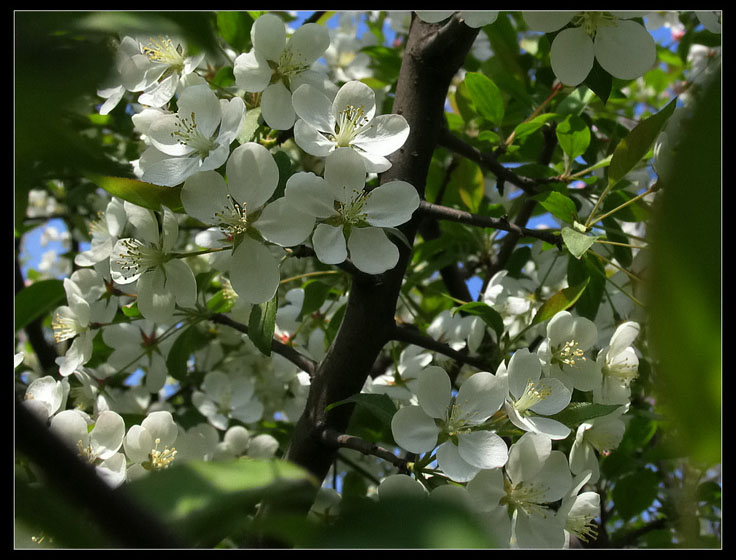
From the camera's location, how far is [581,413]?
0.98m

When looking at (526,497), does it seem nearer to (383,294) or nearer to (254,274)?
(383,294)

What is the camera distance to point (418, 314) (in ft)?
5.33

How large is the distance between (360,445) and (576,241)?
431 mm

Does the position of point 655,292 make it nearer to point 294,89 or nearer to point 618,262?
point 294,89

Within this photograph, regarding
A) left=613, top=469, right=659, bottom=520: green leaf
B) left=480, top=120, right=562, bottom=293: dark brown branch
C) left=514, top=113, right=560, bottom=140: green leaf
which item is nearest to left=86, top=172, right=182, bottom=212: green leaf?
left=514, top=113, right=560, bottom=140: green leaf

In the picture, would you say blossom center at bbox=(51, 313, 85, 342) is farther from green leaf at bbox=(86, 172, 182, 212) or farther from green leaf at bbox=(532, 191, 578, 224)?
green leaf at bbox=(532, 191, 578, 224)

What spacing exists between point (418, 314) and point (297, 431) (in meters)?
0.62

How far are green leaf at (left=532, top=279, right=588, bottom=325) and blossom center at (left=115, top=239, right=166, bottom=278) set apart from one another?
2.03 feet

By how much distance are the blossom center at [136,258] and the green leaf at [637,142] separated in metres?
0.73

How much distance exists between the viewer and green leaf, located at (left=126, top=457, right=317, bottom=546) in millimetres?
253

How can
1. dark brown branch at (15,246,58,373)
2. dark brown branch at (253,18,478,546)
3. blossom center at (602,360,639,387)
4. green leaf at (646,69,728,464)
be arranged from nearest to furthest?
green leaf at (646,69,728,464) → dark brown branch at (253,18,478,546) → blossom center at (602,360,639,387) → dark brown branch at (15,246,58,373)

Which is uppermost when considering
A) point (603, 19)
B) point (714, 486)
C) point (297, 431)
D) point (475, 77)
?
point (603, 19)

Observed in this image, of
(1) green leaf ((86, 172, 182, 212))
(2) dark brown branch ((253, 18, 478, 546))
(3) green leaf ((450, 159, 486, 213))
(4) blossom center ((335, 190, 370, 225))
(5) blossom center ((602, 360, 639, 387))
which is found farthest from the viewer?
(3) green leaf ((450, 159, 486, 213))
